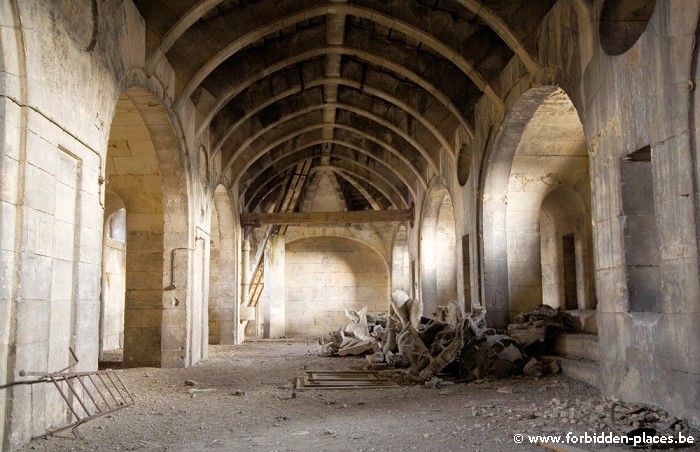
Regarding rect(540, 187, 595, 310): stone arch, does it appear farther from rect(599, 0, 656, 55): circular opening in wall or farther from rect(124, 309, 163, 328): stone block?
rect(124, 309, 163, 328): stone block

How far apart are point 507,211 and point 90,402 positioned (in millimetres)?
8037

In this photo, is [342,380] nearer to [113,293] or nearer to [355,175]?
[113,293]

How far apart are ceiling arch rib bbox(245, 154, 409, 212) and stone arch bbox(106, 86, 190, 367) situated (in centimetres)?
747

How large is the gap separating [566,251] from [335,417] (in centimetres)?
966

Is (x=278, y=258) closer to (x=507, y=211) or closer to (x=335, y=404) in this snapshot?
(x=507, y=211)

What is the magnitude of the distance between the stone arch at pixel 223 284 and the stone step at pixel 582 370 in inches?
420

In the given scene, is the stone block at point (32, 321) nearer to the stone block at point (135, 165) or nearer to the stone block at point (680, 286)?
the stone block at point (680, 286)

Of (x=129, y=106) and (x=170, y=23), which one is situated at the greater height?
(x=170, y=23)

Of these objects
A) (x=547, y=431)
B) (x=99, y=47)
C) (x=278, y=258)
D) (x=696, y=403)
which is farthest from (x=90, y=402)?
(x=278, y=258)

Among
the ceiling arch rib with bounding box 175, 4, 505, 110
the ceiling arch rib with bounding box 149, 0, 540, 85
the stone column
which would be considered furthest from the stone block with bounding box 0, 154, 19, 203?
the stone column

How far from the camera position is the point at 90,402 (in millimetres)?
6652

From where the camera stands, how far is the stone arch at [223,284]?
17375mm

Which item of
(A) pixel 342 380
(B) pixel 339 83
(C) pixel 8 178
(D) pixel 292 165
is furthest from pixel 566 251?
(C) pixel 8 178

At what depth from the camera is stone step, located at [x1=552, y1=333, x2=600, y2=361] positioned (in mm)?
8508
